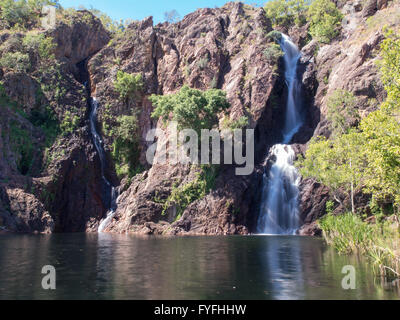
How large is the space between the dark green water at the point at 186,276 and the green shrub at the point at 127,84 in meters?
43.5

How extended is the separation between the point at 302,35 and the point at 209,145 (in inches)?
1366

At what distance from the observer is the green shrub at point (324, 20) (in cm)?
6594

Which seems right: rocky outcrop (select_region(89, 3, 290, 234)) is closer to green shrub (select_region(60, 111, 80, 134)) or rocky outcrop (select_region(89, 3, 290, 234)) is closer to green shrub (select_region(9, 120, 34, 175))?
green shrub (select_region(60, 111, 80, 134))

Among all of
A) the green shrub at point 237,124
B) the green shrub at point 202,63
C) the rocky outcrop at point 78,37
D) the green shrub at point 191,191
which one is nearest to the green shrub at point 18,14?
the rocky outcrop at point 78,37

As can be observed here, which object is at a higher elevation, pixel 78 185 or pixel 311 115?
pixel 311 115

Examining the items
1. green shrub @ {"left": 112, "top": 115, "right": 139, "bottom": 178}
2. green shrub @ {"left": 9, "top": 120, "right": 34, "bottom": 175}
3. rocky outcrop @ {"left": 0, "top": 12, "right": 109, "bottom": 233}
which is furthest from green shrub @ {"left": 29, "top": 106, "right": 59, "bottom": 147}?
green shrub @ {"left": 112, "top": 115, "right": 139, "bottom": 178}

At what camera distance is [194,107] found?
50844mm

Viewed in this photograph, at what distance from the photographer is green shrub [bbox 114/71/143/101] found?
63875 mm

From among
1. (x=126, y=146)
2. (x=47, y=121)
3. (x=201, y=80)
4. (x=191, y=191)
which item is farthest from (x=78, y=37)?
(x=191, y=191)

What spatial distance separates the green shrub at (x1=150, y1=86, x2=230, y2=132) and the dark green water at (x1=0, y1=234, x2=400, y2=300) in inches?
1164

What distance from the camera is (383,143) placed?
18.5m

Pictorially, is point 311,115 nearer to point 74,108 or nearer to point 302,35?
point 302,35

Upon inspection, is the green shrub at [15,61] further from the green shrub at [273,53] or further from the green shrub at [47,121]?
the green shrub at [273,53]
